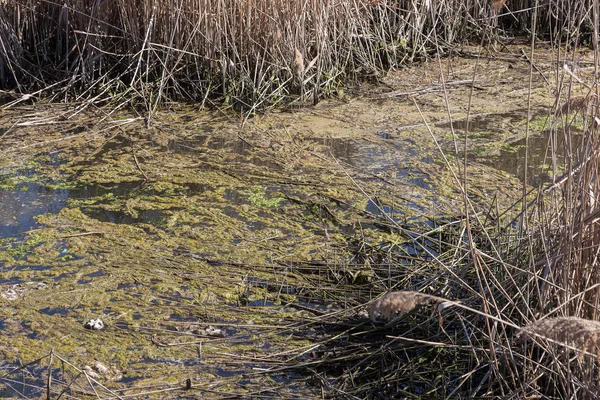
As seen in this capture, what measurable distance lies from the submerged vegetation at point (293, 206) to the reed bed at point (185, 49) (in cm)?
2

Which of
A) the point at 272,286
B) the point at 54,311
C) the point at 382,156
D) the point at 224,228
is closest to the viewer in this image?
the point at 54,311

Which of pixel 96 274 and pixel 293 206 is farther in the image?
pixel 293 206

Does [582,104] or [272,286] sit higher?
[582,104]

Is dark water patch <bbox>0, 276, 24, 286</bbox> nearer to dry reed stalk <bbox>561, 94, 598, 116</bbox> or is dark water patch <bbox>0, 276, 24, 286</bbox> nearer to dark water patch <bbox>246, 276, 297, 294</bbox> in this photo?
dark water patch <bbox>246, 276, 297, 294</bbox>

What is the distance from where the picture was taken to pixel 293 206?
3.25 metres

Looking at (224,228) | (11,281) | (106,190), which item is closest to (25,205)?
(106,190)

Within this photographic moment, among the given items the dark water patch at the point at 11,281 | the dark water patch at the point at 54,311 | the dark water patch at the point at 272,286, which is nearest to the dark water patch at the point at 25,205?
the dark water patch at the point at 11,281

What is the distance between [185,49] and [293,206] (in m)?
1.49

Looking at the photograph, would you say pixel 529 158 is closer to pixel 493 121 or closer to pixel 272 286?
pixel 493 121

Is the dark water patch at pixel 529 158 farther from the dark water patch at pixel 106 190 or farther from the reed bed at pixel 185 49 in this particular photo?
the dark water patch at pixel 106 190

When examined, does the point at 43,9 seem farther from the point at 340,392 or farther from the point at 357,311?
the point at 340,392

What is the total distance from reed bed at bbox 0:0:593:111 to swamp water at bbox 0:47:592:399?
19 cm

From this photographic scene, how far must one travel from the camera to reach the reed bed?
4246 millimetres

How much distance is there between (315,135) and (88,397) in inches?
87.2
